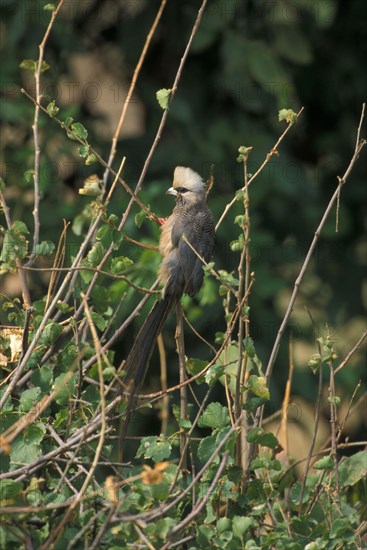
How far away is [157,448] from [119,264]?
0.50m

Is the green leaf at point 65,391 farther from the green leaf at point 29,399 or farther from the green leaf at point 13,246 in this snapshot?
the green leaf at point 13,246

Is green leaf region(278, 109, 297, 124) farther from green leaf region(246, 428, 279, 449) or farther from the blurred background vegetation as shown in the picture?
the blurred background vegetation

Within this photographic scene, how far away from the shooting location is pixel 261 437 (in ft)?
8.14

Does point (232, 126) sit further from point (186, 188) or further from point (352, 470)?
point (352, 470)

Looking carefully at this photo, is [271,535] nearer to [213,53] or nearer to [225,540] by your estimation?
[225,540]

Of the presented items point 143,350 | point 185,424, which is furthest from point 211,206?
point 185,424

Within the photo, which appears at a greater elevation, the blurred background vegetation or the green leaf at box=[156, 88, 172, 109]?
the green leaf at box=[156, 88, 172, 109]

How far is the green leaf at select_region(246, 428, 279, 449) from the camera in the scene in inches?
97.1

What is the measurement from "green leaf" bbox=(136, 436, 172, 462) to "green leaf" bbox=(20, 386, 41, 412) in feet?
0.98

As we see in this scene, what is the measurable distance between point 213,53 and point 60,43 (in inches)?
35.2

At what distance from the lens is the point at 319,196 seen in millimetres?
6148

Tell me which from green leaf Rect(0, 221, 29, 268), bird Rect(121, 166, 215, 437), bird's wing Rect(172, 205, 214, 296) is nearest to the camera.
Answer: green leaf Rect(0, 221, 29, 268)

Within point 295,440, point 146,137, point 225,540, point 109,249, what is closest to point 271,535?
point 225,540

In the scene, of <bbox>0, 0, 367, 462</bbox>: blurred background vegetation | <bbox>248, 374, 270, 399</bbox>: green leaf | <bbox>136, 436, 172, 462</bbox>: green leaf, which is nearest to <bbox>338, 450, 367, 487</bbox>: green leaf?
<bbox>248, 374, 270, 399</bbox>: green leaf
